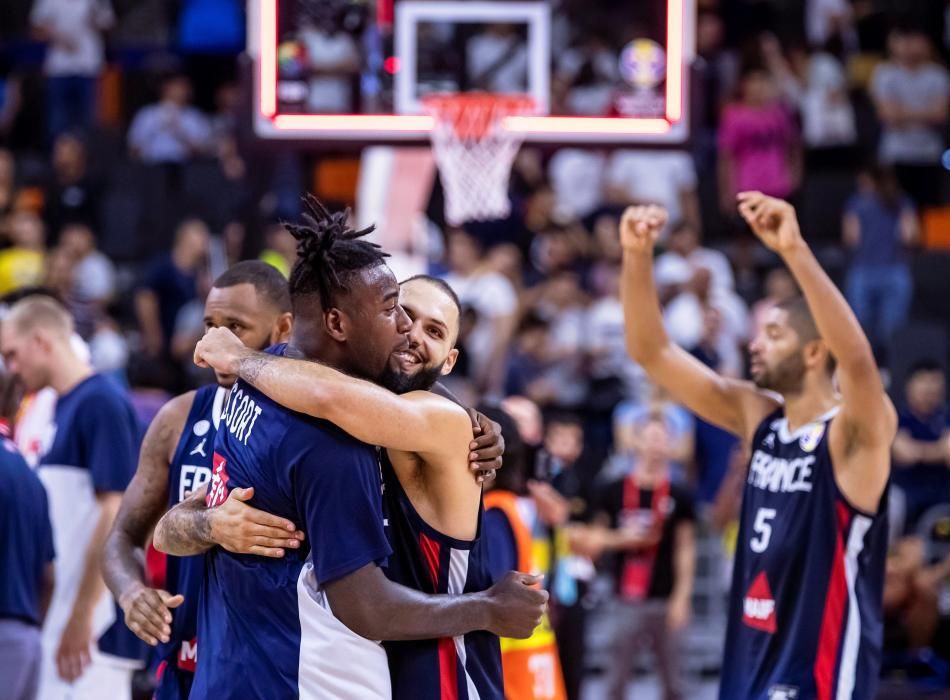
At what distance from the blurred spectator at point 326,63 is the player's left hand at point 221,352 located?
5.25 metres

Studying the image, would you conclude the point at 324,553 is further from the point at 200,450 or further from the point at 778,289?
the point at 778,289

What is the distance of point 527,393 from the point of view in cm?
1202

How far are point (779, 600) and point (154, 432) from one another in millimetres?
2358

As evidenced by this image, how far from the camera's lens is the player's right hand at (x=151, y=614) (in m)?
4.49

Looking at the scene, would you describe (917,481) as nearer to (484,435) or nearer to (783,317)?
(783,317)

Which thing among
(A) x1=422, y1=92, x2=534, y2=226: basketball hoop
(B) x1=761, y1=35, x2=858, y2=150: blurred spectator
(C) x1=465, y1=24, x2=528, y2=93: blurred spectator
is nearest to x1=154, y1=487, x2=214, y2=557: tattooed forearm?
(A) x1=422, y1=92, x2=534, y2=226: basketball hoop

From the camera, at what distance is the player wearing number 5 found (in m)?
5.25

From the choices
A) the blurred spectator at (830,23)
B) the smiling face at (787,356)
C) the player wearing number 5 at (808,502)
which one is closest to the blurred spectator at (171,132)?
the blurred spectator at (830,23)

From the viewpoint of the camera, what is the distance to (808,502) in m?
5.52

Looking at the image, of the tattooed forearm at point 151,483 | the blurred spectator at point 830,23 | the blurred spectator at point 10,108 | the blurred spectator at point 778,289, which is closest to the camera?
the tattooed forearm at point 151,483

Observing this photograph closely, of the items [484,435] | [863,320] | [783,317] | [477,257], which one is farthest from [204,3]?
[484,435]

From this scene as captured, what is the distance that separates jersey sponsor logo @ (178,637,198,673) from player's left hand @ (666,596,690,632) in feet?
19.1

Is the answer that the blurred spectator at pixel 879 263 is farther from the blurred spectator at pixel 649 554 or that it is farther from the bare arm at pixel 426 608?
the bare arm at pixel 426 608

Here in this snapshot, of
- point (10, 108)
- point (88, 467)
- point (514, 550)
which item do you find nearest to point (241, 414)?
point (514, 550)
